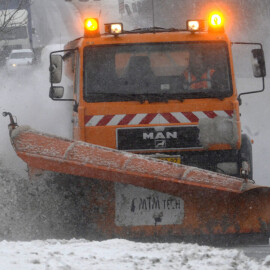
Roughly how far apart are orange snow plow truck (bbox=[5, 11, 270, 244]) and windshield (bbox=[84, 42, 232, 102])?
10 mm

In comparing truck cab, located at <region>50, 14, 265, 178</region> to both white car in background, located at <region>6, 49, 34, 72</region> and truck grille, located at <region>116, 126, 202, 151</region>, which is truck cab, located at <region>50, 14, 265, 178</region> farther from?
white car in background, located at <region>6, 49, 34, 72</region>

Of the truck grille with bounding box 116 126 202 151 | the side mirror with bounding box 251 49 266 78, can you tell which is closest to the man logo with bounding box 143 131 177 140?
the truck grille with bounding box 116 126 202 151

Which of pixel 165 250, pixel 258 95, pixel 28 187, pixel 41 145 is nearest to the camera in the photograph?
pixel 165 250

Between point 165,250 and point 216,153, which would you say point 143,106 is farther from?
point 165,250

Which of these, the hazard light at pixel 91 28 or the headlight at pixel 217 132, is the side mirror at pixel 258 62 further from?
the hazard light at pixel 91 28

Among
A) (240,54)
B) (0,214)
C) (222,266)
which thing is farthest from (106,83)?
(240,54)

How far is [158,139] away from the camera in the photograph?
745 centimetres

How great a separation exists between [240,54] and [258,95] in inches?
606

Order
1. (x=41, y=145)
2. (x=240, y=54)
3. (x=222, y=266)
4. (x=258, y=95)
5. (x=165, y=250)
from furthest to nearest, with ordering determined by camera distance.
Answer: (x=240, y=54)
(x=258, y=95)
(x=41, y=145)
(x=165, y=250)
(x=222, y=266)

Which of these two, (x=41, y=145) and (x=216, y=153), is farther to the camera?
(x=216, y=153)

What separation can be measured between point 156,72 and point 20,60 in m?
28.9

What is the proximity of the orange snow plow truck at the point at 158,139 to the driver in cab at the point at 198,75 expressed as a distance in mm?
10

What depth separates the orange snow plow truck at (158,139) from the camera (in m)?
6.36

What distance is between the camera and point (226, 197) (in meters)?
6.65
